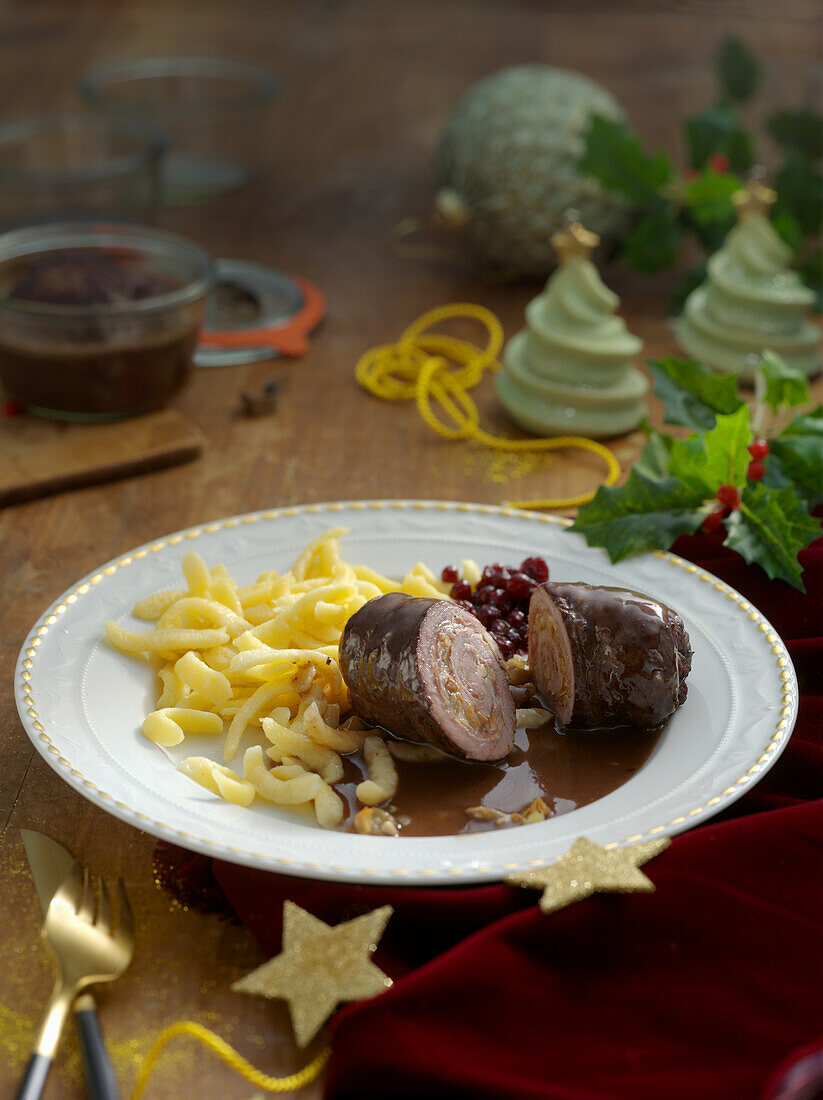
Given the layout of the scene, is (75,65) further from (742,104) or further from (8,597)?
(8,597)

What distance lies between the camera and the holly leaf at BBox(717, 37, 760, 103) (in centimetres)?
374

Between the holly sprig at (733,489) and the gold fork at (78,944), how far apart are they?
102 centimetres

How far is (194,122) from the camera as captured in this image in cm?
396

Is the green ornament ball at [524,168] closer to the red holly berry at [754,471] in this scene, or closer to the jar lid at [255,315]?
the jar lid at [255,315]

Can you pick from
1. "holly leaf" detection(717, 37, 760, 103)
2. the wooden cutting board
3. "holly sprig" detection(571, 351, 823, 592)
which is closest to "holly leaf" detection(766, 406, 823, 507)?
"holly sprig" detection(571, 351, 823, 592)

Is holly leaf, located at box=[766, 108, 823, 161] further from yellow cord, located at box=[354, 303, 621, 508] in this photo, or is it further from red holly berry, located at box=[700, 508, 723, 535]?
red holly berry, located at box=[700, 508, 723, 535]

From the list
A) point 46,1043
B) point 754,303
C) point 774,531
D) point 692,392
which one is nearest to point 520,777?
point 46,1043

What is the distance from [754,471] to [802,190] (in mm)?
1579

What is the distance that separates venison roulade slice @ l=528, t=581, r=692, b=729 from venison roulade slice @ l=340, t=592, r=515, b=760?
0.33ft

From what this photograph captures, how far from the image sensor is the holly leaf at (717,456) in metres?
2.12

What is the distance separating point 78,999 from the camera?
4.24 ft

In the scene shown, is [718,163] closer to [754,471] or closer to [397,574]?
[754,471]

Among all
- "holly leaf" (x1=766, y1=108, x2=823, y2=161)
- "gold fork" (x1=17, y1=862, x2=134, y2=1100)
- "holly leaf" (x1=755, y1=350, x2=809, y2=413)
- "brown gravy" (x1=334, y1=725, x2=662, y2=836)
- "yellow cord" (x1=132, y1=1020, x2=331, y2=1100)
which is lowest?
"gold fork" (x1=17, y1=862, x2=134, y2=1100)

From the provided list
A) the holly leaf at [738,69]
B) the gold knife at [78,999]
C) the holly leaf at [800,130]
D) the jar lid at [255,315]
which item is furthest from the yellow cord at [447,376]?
the gold knife at [78,999]
